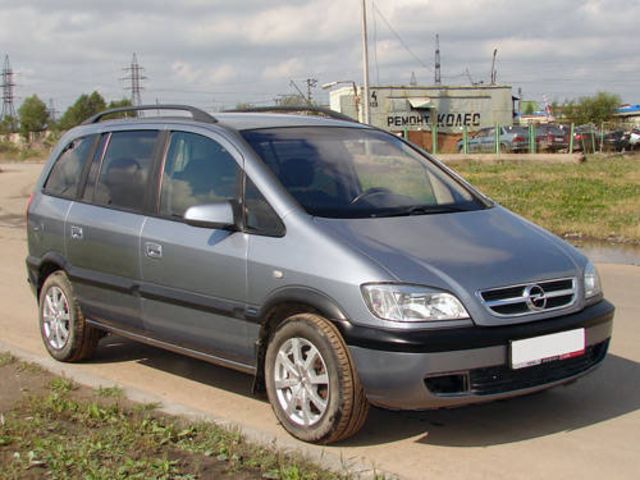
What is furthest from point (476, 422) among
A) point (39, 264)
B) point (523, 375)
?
point (39, 264)

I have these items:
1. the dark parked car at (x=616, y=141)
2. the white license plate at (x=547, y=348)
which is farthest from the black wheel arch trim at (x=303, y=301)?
the dark parked car at (x=616, y=141)

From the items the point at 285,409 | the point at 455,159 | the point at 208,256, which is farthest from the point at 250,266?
the point at 455,159

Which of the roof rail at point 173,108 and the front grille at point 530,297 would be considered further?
the roof rail at point 173,108

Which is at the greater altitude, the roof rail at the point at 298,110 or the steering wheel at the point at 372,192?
the roof rail at the point at 298,110

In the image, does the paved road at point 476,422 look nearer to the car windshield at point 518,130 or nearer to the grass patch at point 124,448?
the grass patch at point 124,448

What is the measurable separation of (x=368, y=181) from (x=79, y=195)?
2.26 metres

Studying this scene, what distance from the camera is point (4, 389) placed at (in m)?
5.54

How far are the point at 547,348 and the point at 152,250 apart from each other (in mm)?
2447

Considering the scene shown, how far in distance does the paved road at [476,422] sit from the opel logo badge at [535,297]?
0.71 meters

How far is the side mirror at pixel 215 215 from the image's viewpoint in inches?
195

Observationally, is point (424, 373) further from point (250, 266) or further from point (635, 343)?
point (635, 343)

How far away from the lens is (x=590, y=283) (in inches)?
191

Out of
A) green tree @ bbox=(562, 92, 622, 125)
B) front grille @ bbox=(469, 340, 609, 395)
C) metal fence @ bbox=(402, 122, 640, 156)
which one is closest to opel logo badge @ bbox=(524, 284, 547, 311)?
front grille @ bbox=(469, 340, 609, 395)

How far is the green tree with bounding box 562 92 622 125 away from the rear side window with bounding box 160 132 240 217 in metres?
66.1
